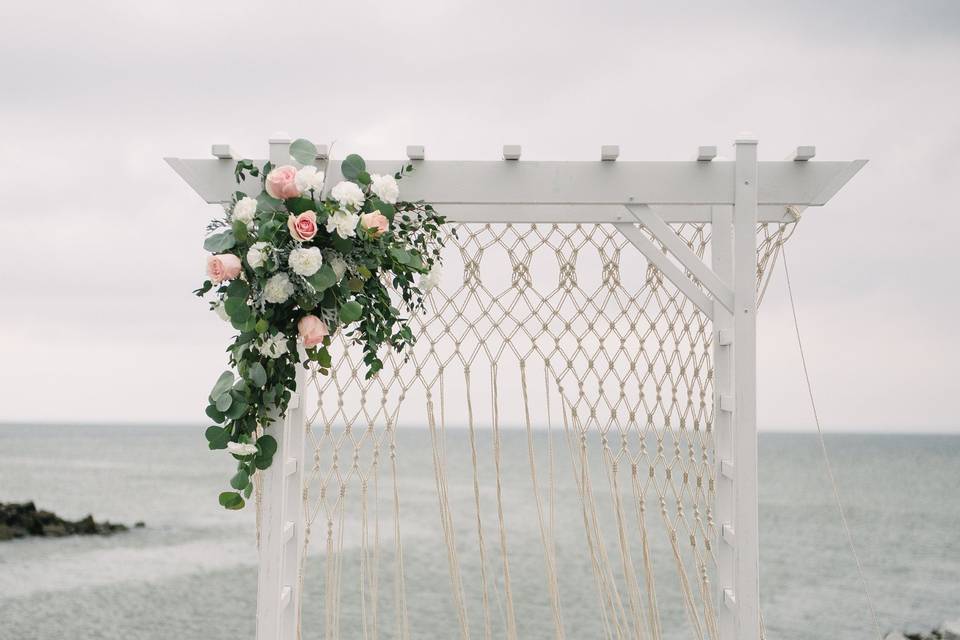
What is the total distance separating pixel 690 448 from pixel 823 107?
3.96 meters

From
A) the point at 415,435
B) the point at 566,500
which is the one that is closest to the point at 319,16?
the point at 566,500

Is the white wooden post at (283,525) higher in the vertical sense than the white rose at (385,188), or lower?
lower

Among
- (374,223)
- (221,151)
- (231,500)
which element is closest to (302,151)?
(221,151)

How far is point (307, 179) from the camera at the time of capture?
252 centimetres

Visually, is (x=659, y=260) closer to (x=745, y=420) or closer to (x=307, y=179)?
(x=745, y=420)

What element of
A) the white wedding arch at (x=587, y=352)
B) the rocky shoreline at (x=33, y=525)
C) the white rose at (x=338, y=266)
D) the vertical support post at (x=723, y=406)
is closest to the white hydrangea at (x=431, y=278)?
the white wedding arch at (x=587, y=352)

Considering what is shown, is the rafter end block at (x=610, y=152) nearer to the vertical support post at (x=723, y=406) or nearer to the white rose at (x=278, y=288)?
the vertical support post at (x=723, y=406)

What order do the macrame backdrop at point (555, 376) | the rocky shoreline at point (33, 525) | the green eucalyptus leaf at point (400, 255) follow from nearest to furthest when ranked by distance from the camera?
the green eucalyptus leaf at point (400, 255) < the macrame backdrop at point (555, 376) < the rocky shoreline at point (33, 525)

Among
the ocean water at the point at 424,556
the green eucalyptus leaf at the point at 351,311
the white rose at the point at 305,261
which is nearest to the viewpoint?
the white rose at the point at 305,261

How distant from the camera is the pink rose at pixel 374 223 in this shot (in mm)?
2500

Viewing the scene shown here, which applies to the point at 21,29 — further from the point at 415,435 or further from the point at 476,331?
the point at 415,435

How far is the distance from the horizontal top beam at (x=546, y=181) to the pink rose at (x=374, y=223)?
0.31 metres

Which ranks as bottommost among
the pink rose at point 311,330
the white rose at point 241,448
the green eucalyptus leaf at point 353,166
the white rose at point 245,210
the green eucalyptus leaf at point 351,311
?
the white rose at point 241,448

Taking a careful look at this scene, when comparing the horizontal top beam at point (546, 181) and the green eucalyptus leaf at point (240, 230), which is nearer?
the green eucalyptus leaf at point (240, 230)
